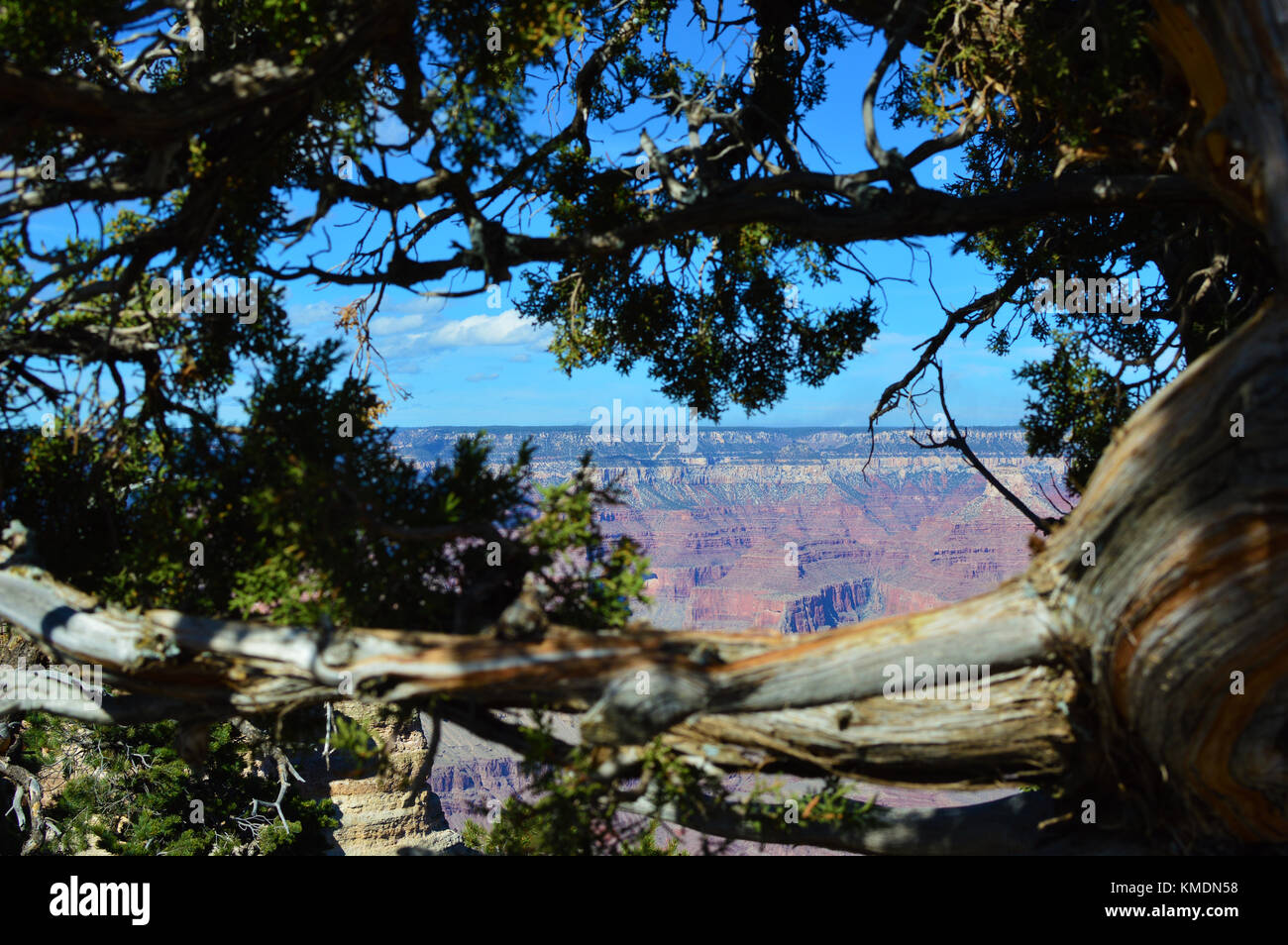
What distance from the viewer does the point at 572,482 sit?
7.01 m

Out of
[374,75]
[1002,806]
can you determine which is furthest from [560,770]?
[374,75]

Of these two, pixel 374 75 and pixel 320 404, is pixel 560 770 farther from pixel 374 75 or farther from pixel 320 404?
pixel 374 75

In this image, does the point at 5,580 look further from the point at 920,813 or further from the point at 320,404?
the point at 920,813

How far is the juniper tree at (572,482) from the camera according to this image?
595 cm

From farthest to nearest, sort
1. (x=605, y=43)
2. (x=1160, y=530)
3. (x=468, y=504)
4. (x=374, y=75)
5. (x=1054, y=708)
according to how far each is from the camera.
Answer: (x=605, y=43) → (x=374, y=75) → (x=468, y=504) → (x=1054, y=708) → (x=1160, y=530)

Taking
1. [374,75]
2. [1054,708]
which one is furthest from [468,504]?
[1054,708]

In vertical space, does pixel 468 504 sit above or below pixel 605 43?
below

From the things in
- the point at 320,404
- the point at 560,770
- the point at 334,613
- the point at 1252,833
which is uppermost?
the point at 320,404

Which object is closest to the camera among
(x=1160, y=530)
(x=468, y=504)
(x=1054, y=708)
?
(x=1160, y=530)

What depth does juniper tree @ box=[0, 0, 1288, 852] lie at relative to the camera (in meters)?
5.95

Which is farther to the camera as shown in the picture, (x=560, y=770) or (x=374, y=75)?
(x=374, y=75)

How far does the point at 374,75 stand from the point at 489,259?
1863mm

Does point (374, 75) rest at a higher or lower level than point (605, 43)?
lower

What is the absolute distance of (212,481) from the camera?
7.43 meters
